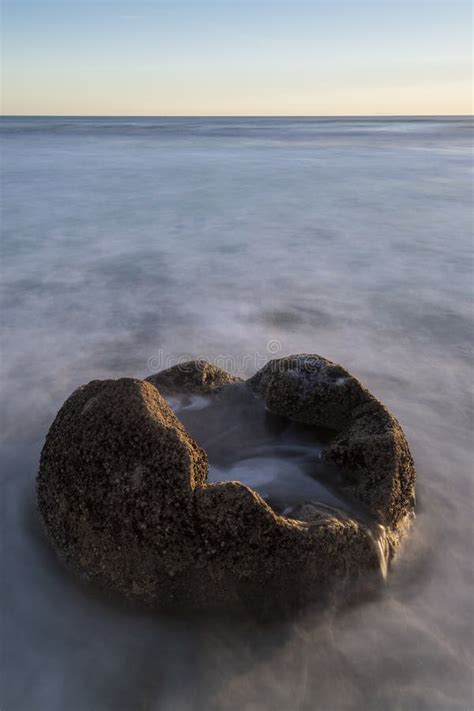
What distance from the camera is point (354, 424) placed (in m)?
3.24

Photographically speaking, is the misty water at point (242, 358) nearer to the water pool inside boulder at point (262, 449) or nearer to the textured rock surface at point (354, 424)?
the textured rock surface at point (354, 424)

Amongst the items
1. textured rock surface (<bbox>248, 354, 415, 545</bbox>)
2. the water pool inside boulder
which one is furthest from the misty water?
the water pool inside boulder

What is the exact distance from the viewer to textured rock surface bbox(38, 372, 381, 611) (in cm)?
243

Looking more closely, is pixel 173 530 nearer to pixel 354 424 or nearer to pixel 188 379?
pixel 354 424

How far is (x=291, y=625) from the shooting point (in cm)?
246

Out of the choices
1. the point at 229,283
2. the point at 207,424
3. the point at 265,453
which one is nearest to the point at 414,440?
the point at 265,453

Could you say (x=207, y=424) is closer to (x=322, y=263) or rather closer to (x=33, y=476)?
(x=33, y=476)

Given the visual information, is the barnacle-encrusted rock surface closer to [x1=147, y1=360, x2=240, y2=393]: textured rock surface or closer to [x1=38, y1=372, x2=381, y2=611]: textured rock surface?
[x1=38, y1=372, x2=381, y2=611]: textured rock surface

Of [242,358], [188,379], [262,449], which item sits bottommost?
[262,449]

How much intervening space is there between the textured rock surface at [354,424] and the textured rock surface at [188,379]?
10.3 inches

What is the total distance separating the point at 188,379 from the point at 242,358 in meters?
1.13

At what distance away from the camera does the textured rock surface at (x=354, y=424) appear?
2.91 metres

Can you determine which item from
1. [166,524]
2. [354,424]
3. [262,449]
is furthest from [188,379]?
[166,524]

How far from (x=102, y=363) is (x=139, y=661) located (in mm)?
2776
